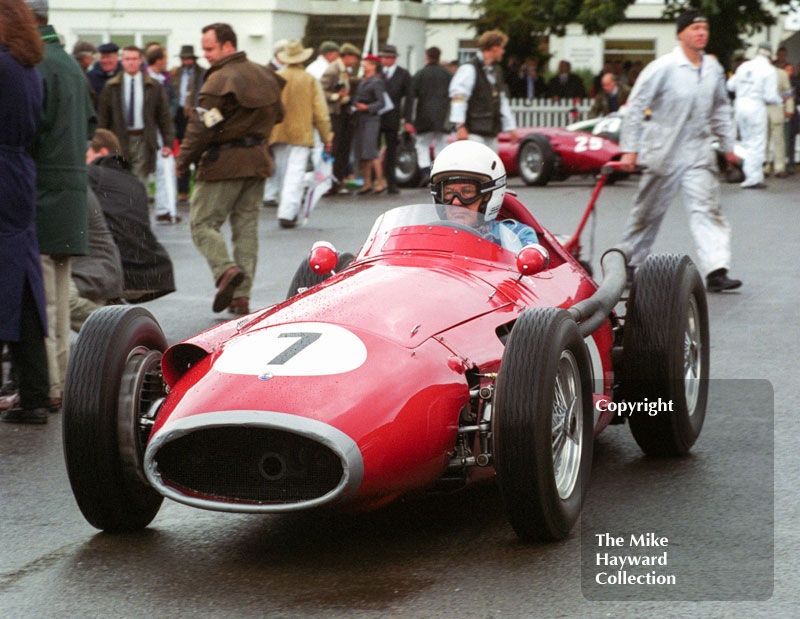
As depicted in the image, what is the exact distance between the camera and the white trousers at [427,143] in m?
20.0

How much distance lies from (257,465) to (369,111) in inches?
623

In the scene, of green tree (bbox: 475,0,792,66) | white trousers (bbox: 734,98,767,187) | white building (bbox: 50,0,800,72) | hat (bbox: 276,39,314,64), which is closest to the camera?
hat (bbox: 276,39,314,64)

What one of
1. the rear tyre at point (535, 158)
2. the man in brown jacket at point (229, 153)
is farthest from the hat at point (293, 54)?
the rear tyre at point (535, 158)

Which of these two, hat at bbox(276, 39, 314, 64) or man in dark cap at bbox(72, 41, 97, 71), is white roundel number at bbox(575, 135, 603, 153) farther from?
man in dark cap at bbox(72, 41, 97, 71)

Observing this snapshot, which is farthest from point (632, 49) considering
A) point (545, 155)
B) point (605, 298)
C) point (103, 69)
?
point (605, 298)

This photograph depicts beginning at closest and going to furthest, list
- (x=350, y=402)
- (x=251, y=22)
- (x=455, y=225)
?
(x=350, y=402) → (x=455, y=225) → (x=251, y=22)

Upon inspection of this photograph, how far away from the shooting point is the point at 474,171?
605 centimetres

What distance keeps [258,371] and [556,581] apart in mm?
1175

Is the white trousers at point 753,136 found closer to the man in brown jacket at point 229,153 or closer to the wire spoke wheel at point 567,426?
the man in brown jacket at point 229,153

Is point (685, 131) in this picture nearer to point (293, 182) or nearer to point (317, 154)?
point (293, 182)

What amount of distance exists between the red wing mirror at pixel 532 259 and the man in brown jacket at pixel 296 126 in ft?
33.7

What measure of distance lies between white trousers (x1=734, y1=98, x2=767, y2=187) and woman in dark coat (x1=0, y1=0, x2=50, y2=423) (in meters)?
15.3

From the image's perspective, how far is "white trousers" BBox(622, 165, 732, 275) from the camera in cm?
1043

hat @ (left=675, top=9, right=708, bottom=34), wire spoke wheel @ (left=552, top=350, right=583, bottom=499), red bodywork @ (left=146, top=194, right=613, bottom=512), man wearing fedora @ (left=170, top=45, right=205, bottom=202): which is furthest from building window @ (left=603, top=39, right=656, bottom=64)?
wire spoke wheel @ (left=552, top=350, right=583, bottom=499)
